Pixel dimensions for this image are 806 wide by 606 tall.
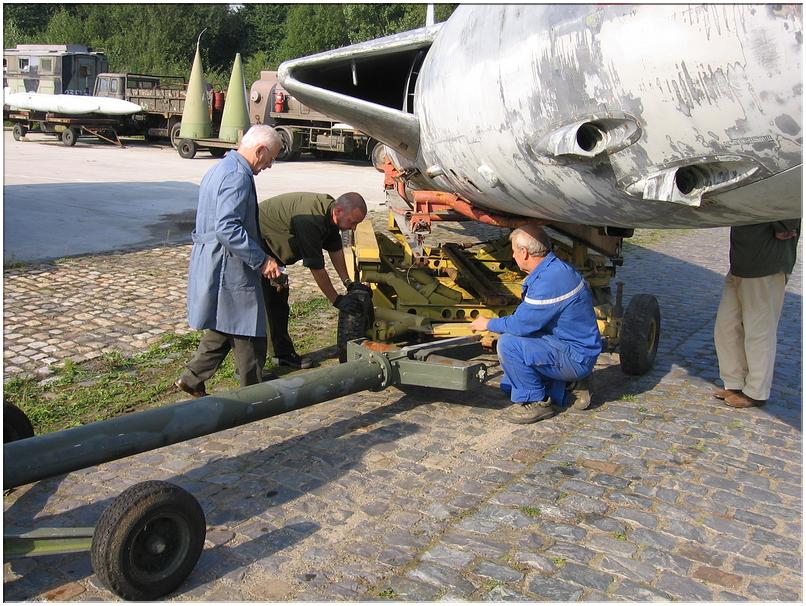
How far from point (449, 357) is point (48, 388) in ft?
8.61

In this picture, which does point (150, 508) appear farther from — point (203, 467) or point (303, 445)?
point (303, 445)

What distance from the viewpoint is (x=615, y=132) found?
2.84 metres

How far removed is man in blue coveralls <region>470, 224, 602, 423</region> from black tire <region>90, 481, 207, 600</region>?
2.19m

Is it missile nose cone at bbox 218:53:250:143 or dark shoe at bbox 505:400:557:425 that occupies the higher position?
missile nose cone at bbox 218:53:250:143

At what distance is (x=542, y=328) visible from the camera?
459 centimetres

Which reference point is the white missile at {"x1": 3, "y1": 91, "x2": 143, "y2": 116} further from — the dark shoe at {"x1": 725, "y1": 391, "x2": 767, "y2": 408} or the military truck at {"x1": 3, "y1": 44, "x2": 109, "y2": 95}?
the dark shoe at {"x1": 725, "y1": 391, "x2": 767, "y2": 408}

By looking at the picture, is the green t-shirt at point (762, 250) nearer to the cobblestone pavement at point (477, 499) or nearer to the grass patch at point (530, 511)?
the cobblestone pavement at point (477, 499)

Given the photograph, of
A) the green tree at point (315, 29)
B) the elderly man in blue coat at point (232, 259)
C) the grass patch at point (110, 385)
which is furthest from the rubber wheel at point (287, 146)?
the green tree at point (315, 29)

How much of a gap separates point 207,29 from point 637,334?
45.7 m

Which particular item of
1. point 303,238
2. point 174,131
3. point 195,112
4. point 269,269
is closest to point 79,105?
point 174,131

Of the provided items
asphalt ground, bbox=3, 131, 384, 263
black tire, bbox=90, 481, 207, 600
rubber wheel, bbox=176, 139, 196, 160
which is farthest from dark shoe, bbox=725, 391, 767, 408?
rubber wheel, bbox=176, 139, 196, 160

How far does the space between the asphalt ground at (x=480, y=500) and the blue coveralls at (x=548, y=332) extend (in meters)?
0.34

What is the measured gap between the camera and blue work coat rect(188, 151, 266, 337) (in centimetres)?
430

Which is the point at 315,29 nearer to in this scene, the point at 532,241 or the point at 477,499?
the point at 532,241
